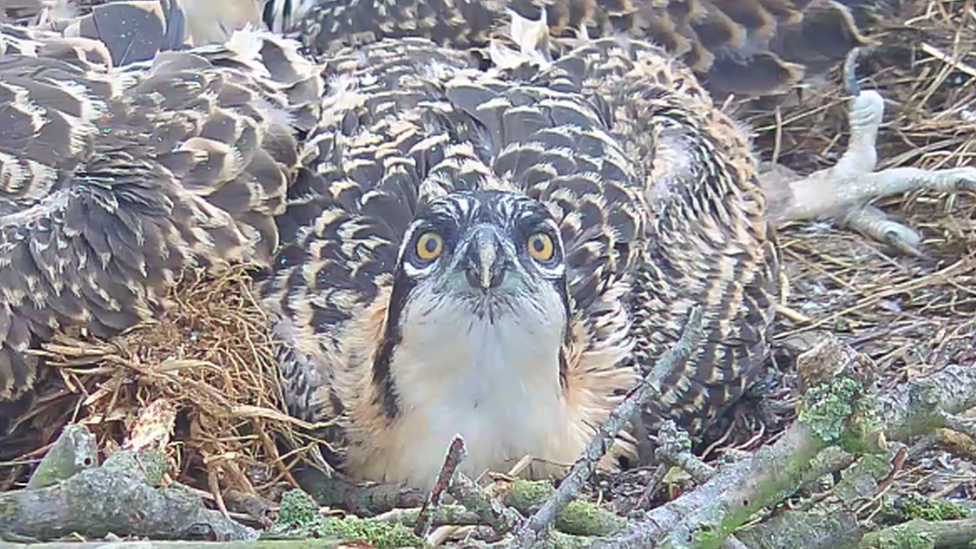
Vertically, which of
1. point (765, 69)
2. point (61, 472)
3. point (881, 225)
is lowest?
point (881, 225)

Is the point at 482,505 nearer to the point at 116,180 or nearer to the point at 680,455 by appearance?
the point at 680,455

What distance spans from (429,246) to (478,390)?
344mm

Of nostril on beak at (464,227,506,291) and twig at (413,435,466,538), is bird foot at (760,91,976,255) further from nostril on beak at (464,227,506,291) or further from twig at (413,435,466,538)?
twig at (413,435,466,538)

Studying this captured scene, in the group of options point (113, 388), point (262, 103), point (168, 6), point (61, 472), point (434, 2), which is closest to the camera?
point (61, 472)

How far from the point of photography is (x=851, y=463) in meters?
3.11

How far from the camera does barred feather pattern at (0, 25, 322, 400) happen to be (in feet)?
12.5

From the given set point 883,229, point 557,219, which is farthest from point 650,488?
point 883,229

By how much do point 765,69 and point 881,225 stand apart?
649 mm

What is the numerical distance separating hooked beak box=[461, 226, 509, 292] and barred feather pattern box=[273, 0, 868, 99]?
57.7 inches

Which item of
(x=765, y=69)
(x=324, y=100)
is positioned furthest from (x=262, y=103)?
(x=765, y=69)

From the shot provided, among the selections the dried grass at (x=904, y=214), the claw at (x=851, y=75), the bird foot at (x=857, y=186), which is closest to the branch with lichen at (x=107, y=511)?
the dried grass at (x=904, y=214)

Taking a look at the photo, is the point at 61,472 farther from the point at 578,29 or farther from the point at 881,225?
the point at 881,225

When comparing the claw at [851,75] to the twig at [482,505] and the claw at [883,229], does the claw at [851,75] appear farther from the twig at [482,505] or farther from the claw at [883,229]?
the twig at [482,505]

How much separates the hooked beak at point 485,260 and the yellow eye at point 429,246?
0.12 metres
